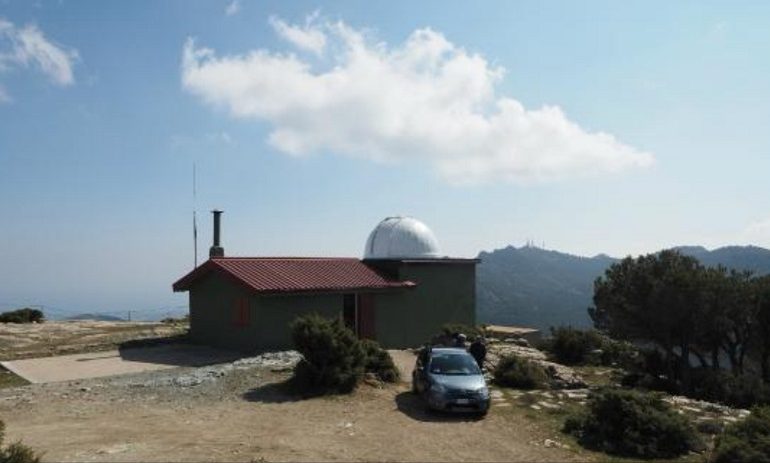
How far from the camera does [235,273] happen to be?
83.5ft

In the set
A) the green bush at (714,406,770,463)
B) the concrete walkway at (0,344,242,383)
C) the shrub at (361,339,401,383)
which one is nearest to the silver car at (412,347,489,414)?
the shrub at (361,339,401,383)

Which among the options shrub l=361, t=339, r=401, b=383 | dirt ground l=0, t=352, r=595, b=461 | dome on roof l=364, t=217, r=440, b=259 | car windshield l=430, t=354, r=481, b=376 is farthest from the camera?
dome on roof l=364, t=217, r=440, b=259

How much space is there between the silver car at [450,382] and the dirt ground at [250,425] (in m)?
0.34

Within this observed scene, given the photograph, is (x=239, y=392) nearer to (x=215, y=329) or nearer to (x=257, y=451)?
(x=257, y=451)

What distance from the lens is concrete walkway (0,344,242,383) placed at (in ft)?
69.8

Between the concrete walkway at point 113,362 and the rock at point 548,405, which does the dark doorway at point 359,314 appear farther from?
the rock at point 548,405

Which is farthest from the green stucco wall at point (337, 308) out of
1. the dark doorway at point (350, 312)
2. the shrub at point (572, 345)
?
the shrub at point (572, 345)

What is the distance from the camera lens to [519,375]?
20250mm

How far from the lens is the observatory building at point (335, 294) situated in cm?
2530

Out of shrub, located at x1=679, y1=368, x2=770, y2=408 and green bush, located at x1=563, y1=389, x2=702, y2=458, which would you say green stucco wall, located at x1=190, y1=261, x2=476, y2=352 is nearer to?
shrub, located at x1=679, y1=368, x2=770, y2=408

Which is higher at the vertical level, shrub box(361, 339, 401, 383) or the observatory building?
the observatory building

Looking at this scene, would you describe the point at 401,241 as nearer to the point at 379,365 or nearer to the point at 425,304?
the point at 425,304

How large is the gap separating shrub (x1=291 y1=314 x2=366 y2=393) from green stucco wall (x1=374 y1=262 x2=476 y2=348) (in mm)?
10049

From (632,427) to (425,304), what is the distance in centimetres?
1839
